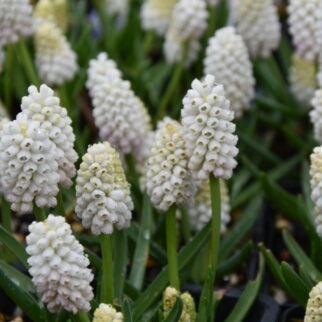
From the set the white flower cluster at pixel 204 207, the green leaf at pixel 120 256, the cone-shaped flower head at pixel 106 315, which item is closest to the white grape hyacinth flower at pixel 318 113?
the white flower cluster at pixel 204 207

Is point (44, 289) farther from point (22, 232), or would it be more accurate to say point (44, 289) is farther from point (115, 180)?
point (22, 232)

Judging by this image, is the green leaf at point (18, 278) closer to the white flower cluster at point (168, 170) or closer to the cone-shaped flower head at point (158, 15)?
the white flower cluster at point (168, 170)

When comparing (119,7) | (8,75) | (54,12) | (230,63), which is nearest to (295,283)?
(230,63)

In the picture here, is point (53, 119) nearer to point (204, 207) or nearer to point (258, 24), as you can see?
point (204, 207)

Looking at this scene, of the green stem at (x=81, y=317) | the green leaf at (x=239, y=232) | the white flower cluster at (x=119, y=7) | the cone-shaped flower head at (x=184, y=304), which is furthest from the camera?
the white flower cluster at (x=119, y=7)

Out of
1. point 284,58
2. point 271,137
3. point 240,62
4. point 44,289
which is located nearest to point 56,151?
point 44,289

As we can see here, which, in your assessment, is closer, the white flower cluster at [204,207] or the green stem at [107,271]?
the green stem at [107,271]

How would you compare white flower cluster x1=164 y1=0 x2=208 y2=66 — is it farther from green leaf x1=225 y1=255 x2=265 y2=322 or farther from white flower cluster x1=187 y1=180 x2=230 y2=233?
green leaf x1=225 y1=255 x2=265 y2=322
